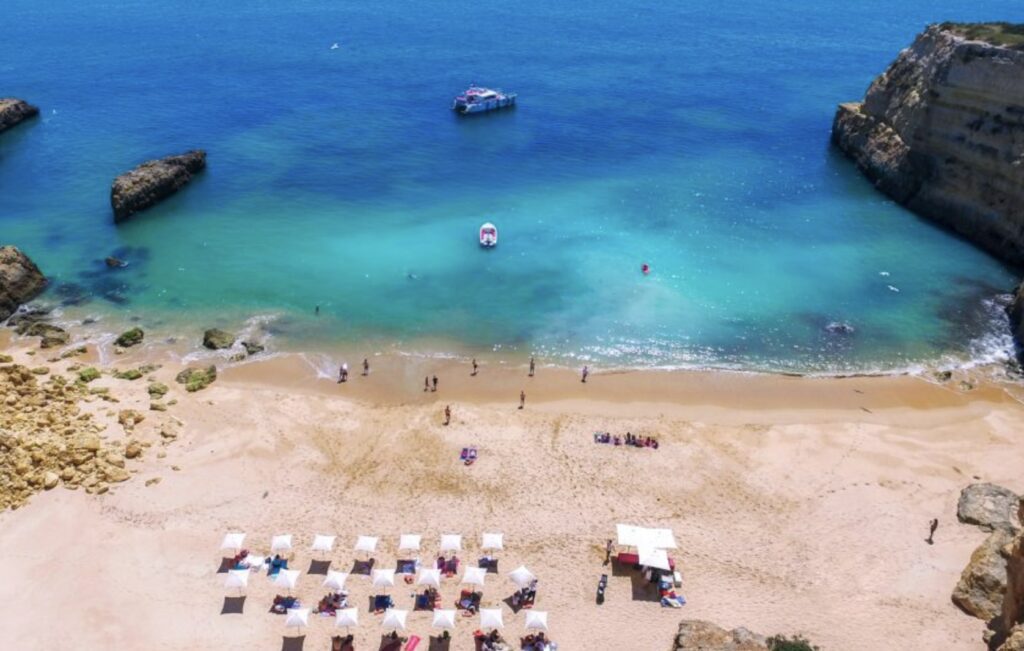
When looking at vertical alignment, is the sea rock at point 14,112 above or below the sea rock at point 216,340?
above

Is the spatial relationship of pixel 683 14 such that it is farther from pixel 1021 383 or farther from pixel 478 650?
pixel 478 650

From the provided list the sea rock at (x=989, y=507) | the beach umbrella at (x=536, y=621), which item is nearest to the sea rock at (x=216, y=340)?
the beach umbrella at (x=536, y=621)

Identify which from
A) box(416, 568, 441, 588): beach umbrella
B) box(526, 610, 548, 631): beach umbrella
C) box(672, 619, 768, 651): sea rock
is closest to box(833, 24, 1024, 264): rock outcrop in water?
box(672, 619, 768, 651): sea rock

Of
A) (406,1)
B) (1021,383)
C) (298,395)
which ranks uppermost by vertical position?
(406,1)

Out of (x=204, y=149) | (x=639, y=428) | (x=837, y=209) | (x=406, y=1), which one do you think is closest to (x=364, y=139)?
(x=204, y=149)

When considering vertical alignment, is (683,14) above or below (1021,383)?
above

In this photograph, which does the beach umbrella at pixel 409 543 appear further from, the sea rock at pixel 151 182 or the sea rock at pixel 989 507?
the sea rock at pixel 151 182

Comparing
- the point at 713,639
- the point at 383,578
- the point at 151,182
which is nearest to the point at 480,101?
the point at 151,182

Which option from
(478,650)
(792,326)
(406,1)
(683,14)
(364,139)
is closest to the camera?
(478,650)
